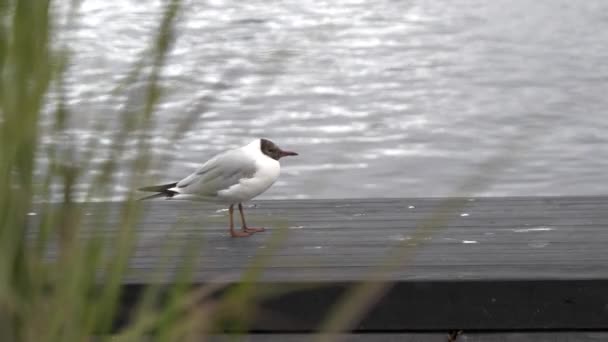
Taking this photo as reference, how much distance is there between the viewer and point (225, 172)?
165 inches

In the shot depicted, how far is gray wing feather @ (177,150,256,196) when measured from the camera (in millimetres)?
4168

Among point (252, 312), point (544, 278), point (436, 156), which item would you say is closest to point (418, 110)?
point (436, 156)

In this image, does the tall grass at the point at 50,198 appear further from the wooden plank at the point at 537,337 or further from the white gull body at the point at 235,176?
the white gull body at the point at 235,176

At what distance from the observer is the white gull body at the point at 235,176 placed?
13.7 ft

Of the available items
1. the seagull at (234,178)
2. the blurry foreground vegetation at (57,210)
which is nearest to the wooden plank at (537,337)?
the seagull at (234,178)

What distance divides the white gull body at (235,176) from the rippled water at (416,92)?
70.9 inches

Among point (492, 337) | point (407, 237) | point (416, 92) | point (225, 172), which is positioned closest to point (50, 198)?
point (407, 237)

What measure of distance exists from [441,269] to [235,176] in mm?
1076

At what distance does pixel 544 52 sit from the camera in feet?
47.7

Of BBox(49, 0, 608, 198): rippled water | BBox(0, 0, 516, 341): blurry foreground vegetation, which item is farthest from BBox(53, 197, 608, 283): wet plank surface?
BBox(49, 0, 608, 198): rippled water

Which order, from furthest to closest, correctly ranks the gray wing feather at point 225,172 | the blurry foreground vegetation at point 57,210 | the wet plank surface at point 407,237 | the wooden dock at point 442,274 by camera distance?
the gray wing feather at point 225,172 → the wet plank surface at point 407,237 → the wooden dock at point 442,274 → the blurry foreground vegetation at point 57,210

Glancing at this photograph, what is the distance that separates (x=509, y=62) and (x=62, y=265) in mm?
13007

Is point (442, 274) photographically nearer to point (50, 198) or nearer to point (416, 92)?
point (50, 198)

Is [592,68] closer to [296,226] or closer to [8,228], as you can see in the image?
[296,226]
